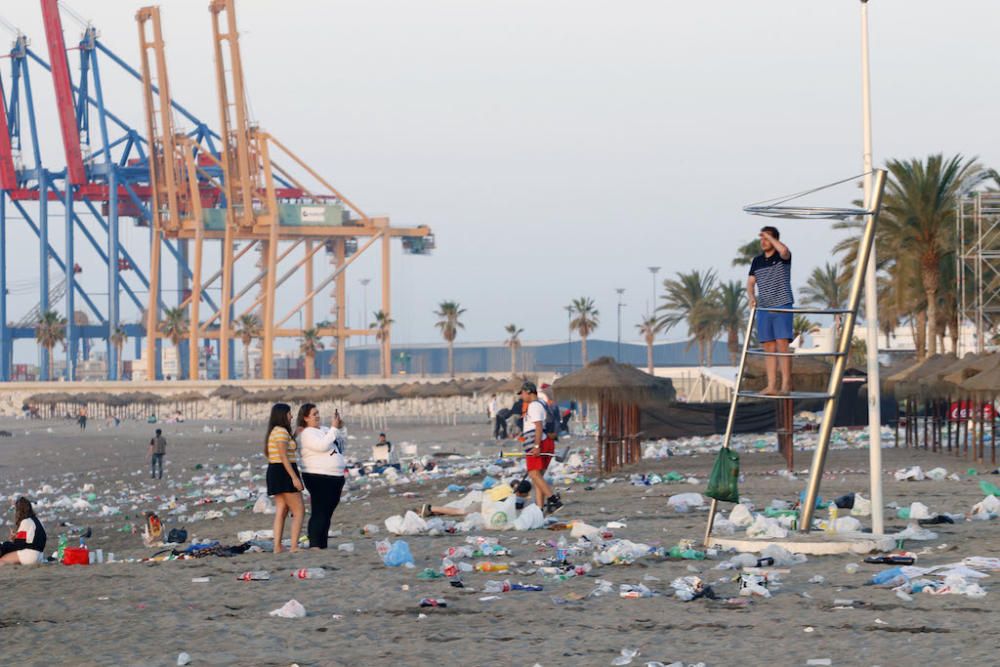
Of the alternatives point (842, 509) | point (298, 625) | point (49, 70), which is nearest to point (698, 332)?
point (49, 70)

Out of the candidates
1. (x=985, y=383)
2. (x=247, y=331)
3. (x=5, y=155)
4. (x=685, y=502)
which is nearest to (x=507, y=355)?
(x=247, y=331)

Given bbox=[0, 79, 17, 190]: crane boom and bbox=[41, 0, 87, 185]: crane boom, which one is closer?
bbox=[41, 0, 87, 185]: crane boom

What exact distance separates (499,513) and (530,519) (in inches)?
12.7

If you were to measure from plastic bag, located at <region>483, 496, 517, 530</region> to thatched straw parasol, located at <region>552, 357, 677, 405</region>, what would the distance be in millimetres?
8754

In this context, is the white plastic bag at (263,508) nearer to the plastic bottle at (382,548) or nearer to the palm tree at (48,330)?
the plastic bottle at (382,548)

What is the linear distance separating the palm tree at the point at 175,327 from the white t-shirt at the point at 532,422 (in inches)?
3762

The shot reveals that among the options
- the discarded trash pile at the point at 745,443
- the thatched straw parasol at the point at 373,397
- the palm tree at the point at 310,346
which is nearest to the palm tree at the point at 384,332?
the palm tree at the point at 310,346

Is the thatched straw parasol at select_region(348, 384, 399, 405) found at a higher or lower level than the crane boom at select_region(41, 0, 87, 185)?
lower

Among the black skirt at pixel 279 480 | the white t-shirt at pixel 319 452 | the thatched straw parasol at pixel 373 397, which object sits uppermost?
the white t-shirt at pixel 319 452

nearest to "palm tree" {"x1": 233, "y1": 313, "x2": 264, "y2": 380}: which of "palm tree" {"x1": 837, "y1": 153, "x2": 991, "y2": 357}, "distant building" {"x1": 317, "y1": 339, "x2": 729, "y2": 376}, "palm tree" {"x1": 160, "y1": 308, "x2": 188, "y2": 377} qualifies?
"palm tree" {"x1": 160, "y1": 308, "x2": 188, "y2": 377}

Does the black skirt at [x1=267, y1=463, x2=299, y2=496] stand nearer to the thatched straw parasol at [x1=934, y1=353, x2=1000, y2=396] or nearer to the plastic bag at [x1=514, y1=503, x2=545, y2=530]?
the plastic bag at [x1=514, y1=503, x2=545, y2=530]

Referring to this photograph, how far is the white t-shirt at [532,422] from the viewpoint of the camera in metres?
14.0

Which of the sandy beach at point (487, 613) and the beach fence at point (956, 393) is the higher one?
the beach fence at point (956, 393)

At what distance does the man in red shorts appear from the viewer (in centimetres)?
1400
